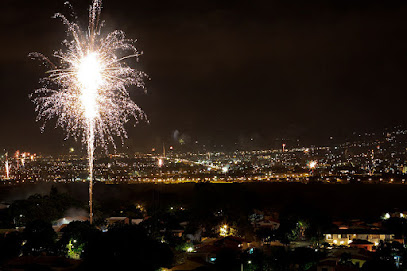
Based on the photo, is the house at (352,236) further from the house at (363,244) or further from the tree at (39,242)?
the tree at (39,242)

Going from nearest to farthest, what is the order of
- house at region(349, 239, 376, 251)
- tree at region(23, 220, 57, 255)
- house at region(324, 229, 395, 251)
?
1. tree at region(23, 220, 57, 255)
2. house at region(349, 239, 376, 251)
3. house at region(324, 229, 395, 251)

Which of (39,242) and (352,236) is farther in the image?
(352,236)

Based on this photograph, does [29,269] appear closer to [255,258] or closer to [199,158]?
[255,258]

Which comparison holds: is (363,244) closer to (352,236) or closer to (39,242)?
(352,236)

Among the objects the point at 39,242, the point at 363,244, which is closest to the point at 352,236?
the point at 363,244

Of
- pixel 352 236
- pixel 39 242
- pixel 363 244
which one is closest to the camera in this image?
pixel 39 242

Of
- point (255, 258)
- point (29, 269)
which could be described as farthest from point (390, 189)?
point (29, 269)

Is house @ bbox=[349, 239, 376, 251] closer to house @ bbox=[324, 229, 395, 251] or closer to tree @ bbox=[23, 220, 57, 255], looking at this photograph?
house @ bbox=[324, 229, 395, 251]

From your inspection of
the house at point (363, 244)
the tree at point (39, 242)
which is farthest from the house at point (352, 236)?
the tree at point (39, 242)

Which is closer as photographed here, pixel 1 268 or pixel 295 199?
pixel 1 268

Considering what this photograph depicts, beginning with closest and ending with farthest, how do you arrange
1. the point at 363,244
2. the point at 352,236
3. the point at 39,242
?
the point at 39,242 < the point at 363,244 < the point at 352,236

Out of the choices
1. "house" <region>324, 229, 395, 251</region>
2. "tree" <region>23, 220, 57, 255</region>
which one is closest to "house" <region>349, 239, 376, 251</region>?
"house" <region>324, 229, 395, 251</region>
